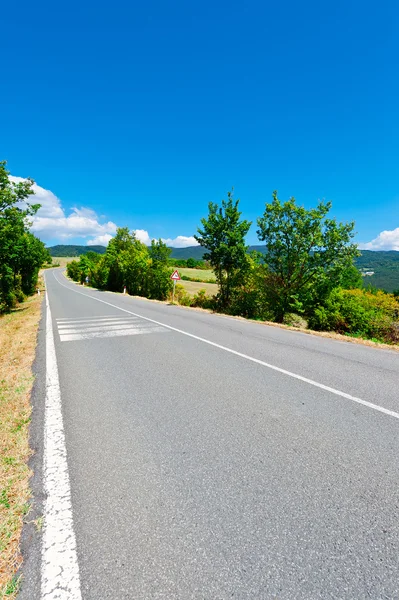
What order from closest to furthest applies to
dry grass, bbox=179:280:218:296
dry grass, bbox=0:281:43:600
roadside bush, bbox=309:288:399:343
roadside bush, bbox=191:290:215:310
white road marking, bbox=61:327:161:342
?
dry grass, bbox=0:281:43:600 < white road marking, bbox=61:327:161:342 < roadside bush, bbox=309:288:399:343 < roadside bush, bbox=191:290:215:310 < dry grass, bbox=179:280:218:296

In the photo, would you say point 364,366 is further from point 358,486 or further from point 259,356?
point 358,486

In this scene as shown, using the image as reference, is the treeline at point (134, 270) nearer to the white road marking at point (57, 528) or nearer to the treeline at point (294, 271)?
the treeline at point (294, 271)

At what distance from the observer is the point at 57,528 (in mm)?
1884

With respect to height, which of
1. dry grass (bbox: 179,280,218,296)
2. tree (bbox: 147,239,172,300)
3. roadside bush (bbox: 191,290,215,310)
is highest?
tree (bbox: 147,239,172,300)

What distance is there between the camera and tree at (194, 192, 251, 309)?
55.1 ft

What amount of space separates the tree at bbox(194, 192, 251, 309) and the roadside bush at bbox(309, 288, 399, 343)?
225 inches

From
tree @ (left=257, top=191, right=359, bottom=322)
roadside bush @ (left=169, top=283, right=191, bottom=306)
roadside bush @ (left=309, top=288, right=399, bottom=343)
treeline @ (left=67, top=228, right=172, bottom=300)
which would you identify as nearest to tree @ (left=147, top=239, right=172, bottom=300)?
treeline @ (left=67, top=228, right=172, bottom=300)

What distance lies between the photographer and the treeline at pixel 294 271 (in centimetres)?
1206

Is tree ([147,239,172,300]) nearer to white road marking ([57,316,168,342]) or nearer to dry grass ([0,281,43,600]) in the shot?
white road marking ([57,316,168,342])

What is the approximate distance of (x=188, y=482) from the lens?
7.55 ft

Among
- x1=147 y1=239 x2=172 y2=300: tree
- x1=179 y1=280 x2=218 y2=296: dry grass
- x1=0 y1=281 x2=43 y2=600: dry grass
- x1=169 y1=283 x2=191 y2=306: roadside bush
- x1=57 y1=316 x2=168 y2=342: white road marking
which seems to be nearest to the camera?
x1=0 y1=281 x2=43 y2=600: dry grass

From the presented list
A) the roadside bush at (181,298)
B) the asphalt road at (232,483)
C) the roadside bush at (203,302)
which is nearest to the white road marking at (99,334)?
the asphalt road at (232,483)

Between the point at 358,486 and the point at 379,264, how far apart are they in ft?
627

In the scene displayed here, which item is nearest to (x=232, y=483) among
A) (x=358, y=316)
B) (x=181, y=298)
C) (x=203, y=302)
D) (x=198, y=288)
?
(x=358, y=316)
